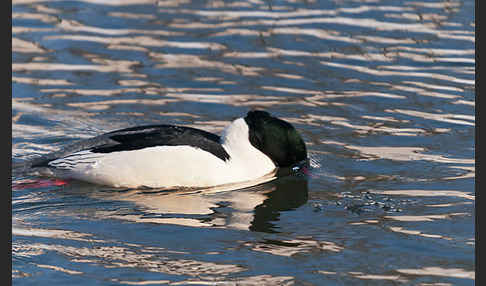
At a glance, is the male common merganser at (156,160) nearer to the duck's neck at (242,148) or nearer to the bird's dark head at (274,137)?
the duck's neck at (242,148)

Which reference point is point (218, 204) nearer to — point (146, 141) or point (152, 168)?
point (152, 168)

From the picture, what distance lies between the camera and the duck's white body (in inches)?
365

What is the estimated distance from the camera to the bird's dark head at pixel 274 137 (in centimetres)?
990

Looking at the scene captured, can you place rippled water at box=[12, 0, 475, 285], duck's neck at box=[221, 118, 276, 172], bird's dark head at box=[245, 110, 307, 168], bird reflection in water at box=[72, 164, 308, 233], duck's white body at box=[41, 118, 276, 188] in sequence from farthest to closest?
bird's dark head at box=[245, 110, 307, 168], duck's neck at box=[221, 118, 276, 172], duck's white body at box=[41, 118, 276, 188], bird reflection in water at box=[72, 164, 308, 233], rippled water at box=[12, 0, 475, 285]

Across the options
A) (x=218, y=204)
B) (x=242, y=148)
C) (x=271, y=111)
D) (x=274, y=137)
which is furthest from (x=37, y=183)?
(x=271, y=111)

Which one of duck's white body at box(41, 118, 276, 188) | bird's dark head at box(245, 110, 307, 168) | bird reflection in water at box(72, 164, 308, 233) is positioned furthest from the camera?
bird's dark head at box(245, 110, 307, 168)

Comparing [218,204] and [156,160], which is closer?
[218,204]

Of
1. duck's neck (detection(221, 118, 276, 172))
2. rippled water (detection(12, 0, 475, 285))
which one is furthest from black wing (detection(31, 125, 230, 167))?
rippled water (detection(12, 0, 475, 285))

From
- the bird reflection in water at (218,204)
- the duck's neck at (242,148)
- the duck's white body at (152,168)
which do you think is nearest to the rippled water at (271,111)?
the bird reflection in water at (218,204)

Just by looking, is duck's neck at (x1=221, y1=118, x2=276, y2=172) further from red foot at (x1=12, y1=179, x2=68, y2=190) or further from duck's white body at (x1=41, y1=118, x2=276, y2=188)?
red foot at (x1=12, y1=179, x2=68, y2=190)

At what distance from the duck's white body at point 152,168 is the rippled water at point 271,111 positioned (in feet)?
0.55

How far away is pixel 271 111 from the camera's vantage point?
12062 millimetres

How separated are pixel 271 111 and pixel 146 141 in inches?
121

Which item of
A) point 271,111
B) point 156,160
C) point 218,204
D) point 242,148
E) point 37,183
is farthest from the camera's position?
point 271,111
